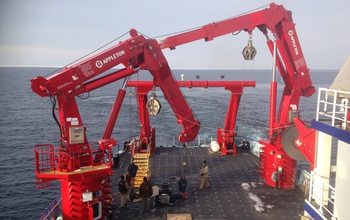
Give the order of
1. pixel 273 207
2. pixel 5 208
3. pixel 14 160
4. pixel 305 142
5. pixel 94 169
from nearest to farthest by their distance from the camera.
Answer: pixel 305 142 < pixel 94 169 < pixel 273 207 < pixel 5 208 < pixel 14 160

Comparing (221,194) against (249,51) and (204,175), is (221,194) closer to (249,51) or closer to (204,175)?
(204,175)

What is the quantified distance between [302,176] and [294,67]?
20.9ft

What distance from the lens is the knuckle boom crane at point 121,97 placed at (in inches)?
514

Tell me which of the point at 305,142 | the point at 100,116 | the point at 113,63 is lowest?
the point at 100,116

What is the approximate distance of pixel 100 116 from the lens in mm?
65812

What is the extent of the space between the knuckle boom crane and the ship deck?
119cm

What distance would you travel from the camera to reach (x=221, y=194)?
17.5 metres

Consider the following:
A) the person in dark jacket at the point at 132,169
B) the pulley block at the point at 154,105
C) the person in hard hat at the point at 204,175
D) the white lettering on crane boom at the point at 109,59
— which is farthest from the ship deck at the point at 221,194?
the white lettering on crane boom at the point at 109,59

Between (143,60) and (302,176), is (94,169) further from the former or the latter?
(302,176)

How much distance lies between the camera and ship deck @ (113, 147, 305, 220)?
15.0 metres

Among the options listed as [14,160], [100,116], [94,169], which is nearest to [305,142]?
[94,169]

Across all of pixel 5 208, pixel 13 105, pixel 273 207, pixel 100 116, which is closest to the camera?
pixel 273 207

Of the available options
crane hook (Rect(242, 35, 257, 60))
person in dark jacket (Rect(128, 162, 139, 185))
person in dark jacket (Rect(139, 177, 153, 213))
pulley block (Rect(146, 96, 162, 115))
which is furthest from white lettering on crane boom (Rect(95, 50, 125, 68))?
crane hook (Rect(242, 35, 257, 60))

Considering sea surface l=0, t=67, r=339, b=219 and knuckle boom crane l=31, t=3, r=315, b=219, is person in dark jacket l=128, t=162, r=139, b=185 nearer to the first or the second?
knuckle boom crane l=31, t=3, r=315, b=219
